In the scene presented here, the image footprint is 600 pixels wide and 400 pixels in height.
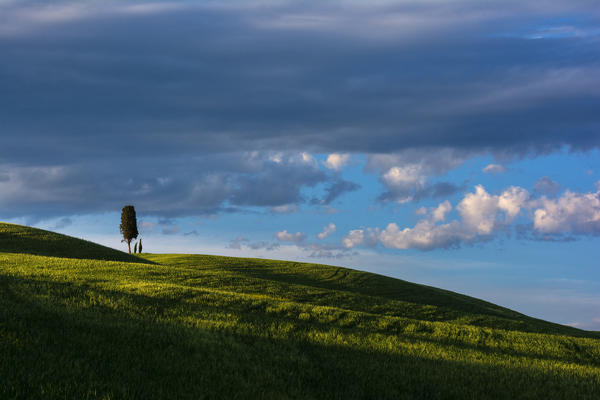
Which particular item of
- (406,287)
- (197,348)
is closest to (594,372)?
(197,348)

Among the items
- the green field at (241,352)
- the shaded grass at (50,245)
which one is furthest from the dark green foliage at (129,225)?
the green field at (241,352)

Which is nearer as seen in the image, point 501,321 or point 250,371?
point 250,371

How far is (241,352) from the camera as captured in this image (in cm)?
1293

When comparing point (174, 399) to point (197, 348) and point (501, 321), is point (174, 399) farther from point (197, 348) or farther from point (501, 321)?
point (501, 321)

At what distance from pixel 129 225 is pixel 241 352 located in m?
72.6

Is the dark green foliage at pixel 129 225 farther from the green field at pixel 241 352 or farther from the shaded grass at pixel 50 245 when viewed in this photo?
the green field at pixel 241 352

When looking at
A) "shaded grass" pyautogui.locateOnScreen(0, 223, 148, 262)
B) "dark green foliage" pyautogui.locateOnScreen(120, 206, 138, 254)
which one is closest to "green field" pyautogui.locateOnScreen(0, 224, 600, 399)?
"shaded grass" pyautogui.locateOnScreen(0, 223, 148, 262)

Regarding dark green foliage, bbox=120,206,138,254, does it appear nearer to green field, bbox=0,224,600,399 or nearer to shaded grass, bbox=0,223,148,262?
shaded grass, bbox=0,223,148,262

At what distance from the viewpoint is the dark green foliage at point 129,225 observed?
80750 millimetres

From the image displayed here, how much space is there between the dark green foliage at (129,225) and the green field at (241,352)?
55825 mm

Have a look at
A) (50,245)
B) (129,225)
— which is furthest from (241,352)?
(129,225)

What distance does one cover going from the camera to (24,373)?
9.71 m

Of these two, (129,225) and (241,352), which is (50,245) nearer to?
(129,225)

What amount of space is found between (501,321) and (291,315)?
806 inches
